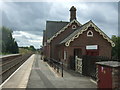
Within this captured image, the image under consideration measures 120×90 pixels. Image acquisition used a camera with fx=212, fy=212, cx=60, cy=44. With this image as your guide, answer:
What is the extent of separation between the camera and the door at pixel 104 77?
9.45 meters

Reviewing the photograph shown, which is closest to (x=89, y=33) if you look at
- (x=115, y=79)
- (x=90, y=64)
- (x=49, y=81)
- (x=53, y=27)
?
(x=90, y=64)

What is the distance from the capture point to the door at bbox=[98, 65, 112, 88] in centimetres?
945

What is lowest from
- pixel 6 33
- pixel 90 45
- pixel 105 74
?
pixel 105 74

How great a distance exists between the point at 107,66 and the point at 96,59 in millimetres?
6712

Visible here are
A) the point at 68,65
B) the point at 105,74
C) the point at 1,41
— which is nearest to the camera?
the point at 105,74

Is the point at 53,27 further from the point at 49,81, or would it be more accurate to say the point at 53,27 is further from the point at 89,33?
the point at 49,81

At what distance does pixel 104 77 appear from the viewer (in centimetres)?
997

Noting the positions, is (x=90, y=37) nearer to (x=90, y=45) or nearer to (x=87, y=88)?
(x=90, y=45)

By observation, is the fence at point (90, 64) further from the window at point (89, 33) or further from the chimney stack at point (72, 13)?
the chimney stack at point (72, 13)

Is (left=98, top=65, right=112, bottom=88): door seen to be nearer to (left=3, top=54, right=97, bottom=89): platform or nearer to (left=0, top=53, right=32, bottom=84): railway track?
(left=3, top=54, right=97, bottom=89): platform

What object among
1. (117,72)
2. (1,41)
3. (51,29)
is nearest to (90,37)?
(51,29)

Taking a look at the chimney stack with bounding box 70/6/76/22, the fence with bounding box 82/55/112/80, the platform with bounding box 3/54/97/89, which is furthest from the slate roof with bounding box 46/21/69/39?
the platform with bounding box 3/54/97/89

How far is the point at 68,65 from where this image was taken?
23.7 m

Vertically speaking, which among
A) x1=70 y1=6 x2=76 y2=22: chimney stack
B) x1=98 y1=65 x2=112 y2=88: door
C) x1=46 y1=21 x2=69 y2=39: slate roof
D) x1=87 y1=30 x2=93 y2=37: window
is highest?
x1=70 y1=6 x2=76 y2=22: chimney stack
